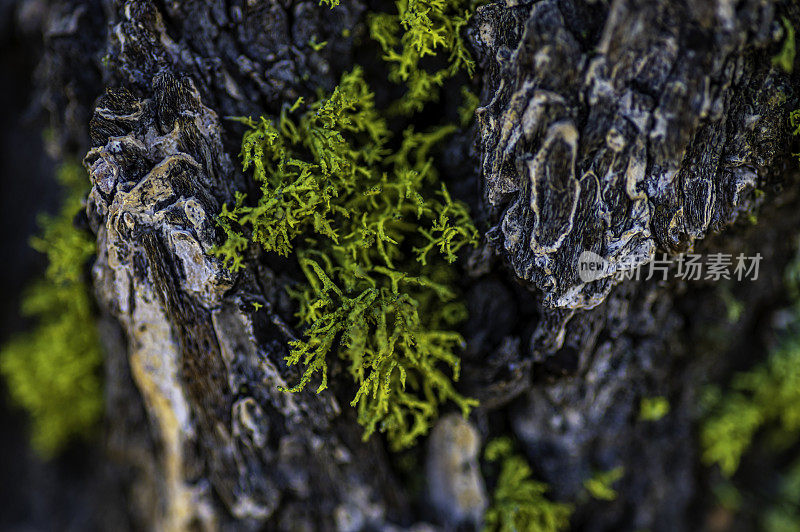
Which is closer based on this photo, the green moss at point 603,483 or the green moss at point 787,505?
the green moss at point 603,483

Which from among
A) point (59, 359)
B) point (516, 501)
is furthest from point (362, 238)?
point (59, 359)

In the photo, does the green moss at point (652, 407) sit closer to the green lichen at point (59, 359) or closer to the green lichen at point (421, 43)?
the green lichen at point (421, 43)

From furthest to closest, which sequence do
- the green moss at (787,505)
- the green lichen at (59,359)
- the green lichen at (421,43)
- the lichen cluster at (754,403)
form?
the green moss at (787,505), the lichen cluster at (754,403), the green lichen at (59,359), the green lichen at (421,43)

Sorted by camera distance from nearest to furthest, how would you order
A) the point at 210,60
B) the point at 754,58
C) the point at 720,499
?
the point at 754,58 < the point at 210,60 < the point at 720,499

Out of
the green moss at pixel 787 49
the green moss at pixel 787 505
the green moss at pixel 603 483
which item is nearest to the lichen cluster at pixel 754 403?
the green moss at pixel 787 505

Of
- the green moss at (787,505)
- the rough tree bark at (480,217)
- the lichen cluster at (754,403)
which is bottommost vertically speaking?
the green moss at (787,505)

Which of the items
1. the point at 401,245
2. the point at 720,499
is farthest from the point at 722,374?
the point at 401,245

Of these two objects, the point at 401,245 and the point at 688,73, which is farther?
the point at 401,245

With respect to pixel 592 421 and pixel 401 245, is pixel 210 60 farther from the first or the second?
pixel 592 421
